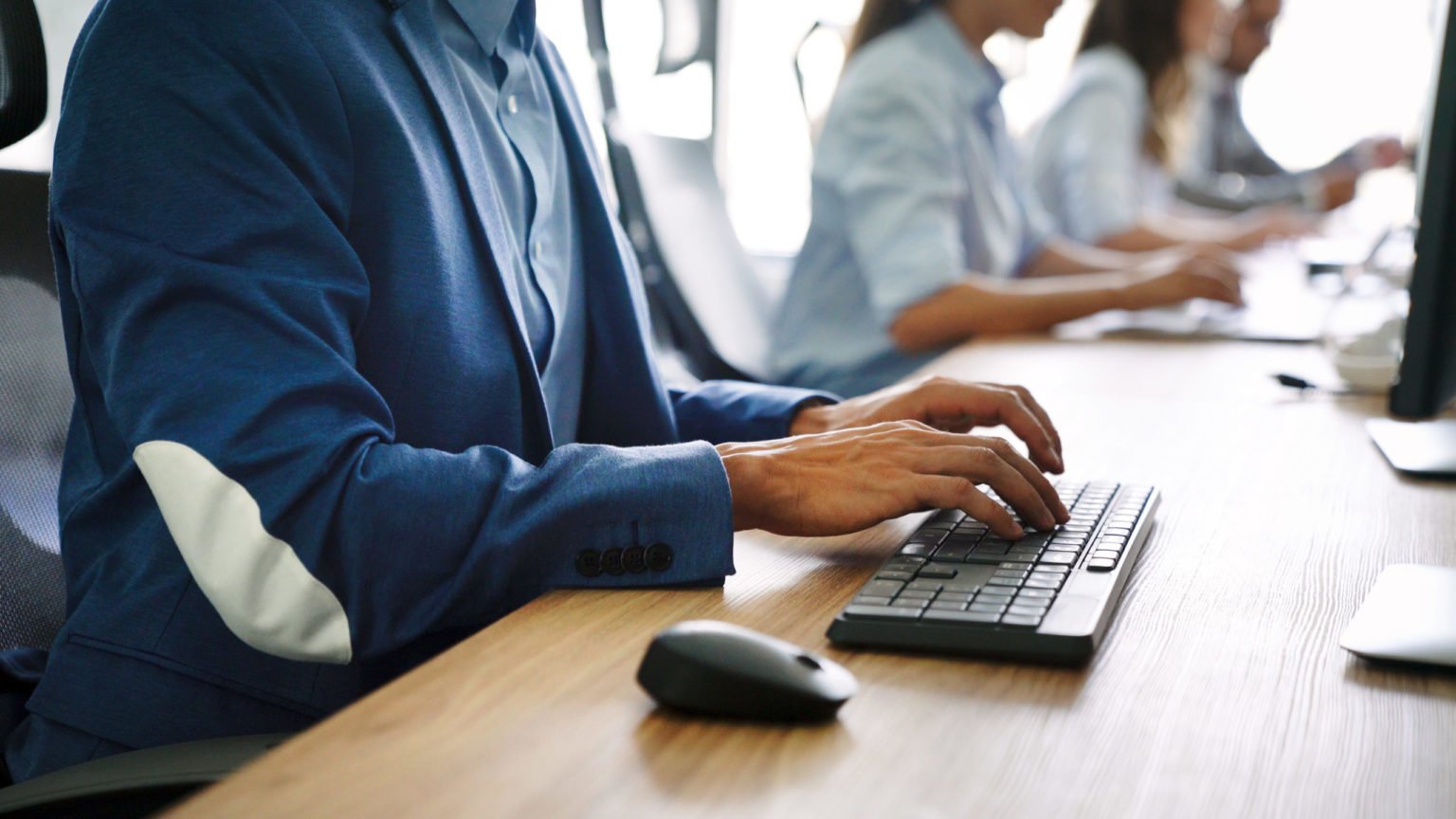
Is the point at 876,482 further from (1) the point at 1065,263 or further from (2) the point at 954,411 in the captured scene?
(1) the point at 1065,263

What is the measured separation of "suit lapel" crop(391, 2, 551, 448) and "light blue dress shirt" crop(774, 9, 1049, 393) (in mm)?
1042

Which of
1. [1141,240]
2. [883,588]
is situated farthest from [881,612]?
[1141,240]

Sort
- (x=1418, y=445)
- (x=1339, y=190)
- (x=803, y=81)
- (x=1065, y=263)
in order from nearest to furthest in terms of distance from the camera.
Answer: (x=1418, y=445) → (x=803, y=81) → (x=1065, y=263) → (x=1339, y=190)

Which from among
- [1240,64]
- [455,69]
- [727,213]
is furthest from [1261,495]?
[1240,64]

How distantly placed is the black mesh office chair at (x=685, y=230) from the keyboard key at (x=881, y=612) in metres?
1.26

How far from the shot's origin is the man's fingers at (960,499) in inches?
29.4

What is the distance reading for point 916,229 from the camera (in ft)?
6.13

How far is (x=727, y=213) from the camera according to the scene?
2117 mm

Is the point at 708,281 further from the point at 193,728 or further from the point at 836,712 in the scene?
the point at 836,712

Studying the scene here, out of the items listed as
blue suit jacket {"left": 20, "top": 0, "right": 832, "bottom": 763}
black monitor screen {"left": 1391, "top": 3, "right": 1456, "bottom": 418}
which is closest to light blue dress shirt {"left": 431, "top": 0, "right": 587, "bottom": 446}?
blue suit jacket {"left": 20, "top": 0, "right": 832, "bottom": 763}

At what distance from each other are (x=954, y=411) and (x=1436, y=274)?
A: 0.38 m

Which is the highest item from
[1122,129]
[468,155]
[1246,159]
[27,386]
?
[468,155]

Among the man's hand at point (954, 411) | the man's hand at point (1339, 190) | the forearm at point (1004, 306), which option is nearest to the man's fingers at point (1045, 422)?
the man's hand at point (954, 411)

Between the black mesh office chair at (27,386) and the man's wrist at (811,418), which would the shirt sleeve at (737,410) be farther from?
the black mesh office chair at (27,386)
